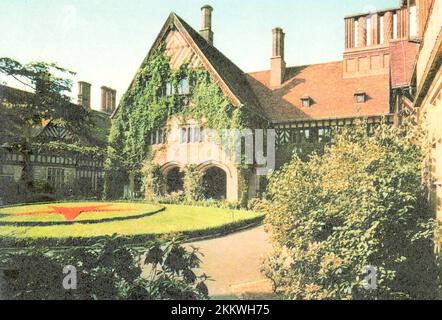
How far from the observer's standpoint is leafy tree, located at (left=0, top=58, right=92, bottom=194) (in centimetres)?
930

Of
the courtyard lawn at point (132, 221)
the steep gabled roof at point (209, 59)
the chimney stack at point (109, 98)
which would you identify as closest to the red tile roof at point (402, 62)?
the steep gabled roof at point (209, 59)

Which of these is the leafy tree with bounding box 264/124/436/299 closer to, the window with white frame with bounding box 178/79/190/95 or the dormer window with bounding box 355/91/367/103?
the window with white frame with bounding box 178/79/190/95

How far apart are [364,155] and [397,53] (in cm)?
701

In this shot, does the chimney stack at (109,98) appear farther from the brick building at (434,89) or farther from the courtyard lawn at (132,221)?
the brick building at (434,89)

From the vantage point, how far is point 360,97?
55.7ft

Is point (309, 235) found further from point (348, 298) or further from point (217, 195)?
point (217, 195)

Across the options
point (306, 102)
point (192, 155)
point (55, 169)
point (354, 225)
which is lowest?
point (354, 225)

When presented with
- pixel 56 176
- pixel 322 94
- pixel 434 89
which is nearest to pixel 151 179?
pixel 56 176

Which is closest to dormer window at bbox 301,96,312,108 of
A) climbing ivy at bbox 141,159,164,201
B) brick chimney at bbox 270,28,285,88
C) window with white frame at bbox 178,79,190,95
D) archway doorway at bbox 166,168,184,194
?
brick chimney at bbox 270,28,285,88

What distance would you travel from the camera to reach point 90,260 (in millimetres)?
4875

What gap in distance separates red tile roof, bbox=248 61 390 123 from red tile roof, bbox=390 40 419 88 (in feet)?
14.9

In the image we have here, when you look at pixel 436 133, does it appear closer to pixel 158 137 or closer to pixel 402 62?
pixel 402 62

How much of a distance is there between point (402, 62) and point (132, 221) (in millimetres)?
9978
